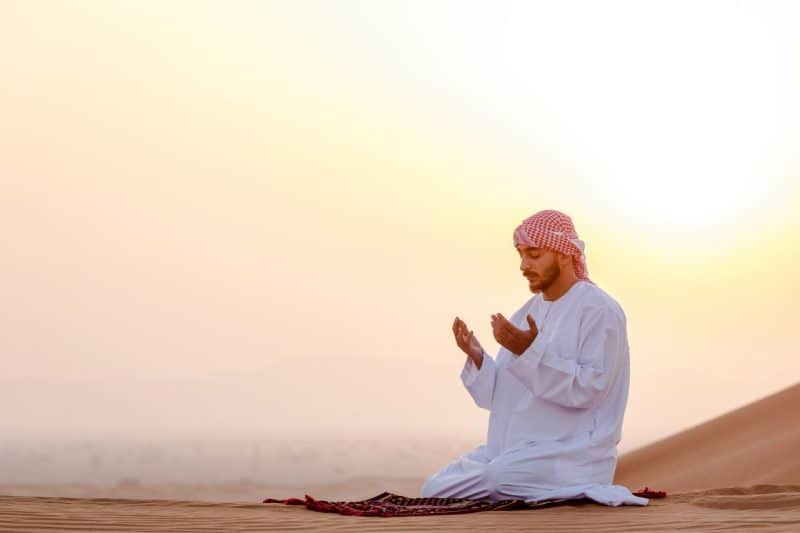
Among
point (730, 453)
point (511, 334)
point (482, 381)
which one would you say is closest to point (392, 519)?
point (511, 334)

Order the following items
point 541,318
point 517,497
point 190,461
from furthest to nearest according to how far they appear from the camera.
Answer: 1. point 190,461
2. point 541,318
3. point 517,497

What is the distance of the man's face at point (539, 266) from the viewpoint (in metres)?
7.84

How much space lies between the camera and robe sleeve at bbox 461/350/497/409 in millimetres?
7875

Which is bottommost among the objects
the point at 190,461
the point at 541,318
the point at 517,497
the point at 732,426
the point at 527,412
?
the point at 517,497

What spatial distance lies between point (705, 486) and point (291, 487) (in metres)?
24.4

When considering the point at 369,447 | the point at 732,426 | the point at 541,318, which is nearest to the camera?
the point at 541,318

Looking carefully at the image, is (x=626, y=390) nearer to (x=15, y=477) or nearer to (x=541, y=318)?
(x=541, y=318)

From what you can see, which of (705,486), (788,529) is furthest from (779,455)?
(788,529)

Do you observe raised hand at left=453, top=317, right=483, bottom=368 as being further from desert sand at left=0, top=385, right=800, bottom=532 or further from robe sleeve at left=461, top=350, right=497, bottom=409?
desert sand at left=0, top=385, right=800, bottom=532

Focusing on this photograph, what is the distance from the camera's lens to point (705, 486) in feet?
47.3

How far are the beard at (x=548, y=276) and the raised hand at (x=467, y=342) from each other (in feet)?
1.54

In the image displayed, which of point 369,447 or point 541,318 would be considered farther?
point 369,447

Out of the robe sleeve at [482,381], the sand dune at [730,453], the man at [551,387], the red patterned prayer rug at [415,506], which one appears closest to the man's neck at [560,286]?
the man at [551,387]

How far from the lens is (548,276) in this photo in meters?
7.89
